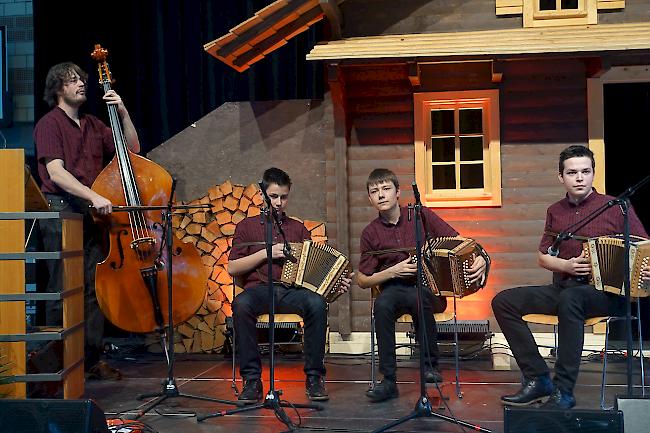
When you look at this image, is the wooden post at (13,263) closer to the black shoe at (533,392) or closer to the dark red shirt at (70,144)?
the dark red shirt at (70,144)

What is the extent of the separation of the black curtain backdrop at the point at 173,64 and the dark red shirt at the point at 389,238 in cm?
305

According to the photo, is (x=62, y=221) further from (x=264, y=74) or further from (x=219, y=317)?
(x=264, y=74)

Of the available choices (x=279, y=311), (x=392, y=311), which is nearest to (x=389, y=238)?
(x=392, y=311)

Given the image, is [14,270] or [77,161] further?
[77,161]

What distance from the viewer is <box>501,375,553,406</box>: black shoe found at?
4.90 meters

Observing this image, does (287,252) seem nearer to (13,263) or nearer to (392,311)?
(392,311)

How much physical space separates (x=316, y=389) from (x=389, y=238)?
110cm

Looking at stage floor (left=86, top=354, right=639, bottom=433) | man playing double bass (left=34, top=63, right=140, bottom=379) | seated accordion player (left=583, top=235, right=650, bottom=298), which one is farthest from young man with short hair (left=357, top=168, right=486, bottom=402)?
man playing double bass (left=34, top=63, right=140, bottom=379)

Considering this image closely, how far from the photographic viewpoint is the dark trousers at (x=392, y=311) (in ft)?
17.1

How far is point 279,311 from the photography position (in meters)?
5.41

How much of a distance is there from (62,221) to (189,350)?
8.23 feet

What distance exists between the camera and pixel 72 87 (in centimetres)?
568

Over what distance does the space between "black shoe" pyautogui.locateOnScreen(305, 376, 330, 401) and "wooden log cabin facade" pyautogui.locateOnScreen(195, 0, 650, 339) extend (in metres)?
1.74

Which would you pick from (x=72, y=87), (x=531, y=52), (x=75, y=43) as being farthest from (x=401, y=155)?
(x=75, y=43)
